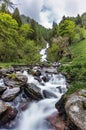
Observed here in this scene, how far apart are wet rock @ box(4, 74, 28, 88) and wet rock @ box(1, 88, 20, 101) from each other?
1.97m

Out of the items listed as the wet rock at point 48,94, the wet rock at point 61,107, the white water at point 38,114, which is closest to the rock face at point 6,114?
the white water at point 38,114

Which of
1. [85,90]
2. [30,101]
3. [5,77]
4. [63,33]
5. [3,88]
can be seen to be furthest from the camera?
[63,33]

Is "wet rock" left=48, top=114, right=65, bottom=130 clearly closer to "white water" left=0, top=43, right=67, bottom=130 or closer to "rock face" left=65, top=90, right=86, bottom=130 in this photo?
"white water" left=0, top=43, right=67, bottom=130

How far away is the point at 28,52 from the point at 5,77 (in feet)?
80.4

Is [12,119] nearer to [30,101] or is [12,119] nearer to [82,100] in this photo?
[30,101]

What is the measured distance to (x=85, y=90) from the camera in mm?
12805

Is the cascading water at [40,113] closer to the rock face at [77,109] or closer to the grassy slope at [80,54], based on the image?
the rock face at [77,109]

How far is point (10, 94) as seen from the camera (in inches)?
627

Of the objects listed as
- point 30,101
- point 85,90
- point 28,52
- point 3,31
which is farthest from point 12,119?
point 28,52

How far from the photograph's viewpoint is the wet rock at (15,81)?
18.9m

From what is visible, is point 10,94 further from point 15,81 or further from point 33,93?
point 15,81

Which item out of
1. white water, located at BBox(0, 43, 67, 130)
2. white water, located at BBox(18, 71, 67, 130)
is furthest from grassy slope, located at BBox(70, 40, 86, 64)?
white water, located at BBox(18, 71, 67, 130)

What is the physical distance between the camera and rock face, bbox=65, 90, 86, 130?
10.6 meters

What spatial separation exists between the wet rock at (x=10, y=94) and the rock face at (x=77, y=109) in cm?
532
